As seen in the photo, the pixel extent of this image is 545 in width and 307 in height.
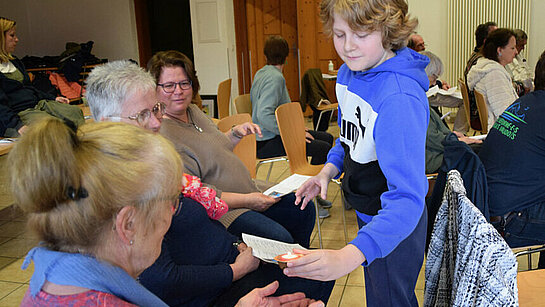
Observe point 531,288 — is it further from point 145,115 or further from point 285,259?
point 145,115

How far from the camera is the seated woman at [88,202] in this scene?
88 cm

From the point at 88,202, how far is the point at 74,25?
385 inches

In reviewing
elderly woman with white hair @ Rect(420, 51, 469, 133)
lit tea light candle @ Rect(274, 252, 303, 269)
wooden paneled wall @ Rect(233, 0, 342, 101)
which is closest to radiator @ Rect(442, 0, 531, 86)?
wooden paneled wall @ Rect(233, 0, 342, 101)

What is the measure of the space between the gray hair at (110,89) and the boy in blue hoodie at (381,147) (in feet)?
2.68

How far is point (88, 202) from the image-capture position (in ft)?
2.96

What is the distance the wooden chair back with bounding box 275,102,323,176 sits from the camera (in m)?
3.24

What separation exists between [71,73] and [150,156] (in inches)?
305

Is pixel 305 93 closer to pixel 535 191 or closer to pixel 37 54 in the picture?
pixel 535 191

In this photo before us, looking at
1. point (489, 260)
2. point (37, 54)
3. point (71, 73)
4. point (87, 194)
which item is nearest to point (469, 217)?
point (489, 260)

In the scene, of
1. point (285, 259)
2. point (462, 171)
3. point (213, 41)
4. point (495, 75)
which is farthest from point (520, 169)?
point (213, 41)

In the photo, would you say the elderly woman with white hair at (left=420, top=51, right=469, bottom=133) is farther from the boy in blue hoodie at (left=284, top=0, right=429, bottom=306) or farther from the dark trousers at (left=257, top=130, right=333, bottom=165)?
the boy in blue hoodie at (left=284, top=0, right=429, bottom=306)

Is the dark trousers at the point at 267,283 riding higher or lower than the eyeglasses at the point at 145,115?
lower

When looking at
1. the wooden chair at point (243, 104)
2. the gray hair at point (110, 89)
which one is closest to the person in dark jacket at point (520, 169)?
the gray hair at point (110, 89)

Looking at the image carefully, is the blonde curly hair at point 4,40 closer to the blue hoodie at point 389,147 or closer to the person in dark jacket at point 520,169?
the blue hoodie at point 389,147
